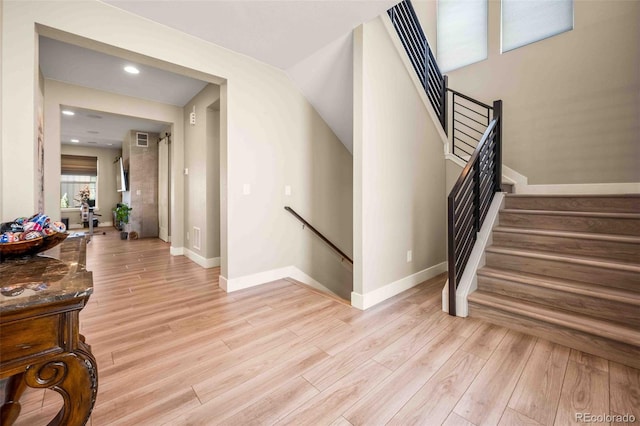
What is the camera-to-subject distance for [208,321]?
2.29 meters

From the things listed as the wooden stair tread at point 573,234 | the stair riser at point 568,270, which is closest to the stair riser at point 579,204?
the wooden stair tread at point 573,234

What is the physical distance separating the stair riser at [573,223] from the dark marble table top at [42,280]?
340cm

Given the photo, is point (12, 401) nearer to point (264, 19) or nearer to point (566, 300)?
point (264, 19)

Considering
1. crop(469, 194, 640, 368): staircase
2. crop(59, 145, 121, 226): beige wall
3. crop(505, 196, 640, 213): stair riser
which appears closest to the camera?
crop(469, 194, 640, 368): staircase

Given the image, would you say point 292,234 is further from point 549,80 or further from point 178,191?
point 549,80

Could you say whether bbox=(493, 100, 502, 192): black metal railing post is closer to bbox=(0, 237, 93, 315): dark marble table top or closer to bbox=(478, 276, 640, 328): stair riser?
bbox=(478, 276, 640, 328): stair riser

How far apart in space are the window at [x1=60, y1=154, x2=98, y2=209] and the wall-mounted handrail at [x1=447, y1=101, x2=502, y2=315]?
11138 millimetres

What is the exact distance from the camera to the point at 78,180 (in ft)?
31.4

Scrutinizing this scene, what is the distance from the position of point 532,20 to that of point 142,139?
25.2 feet

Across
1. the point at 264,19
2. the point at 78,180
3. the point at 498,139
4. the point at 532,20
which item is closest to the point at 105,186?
the point at 78,180

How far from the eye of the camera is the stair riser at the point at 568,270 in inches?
77.8

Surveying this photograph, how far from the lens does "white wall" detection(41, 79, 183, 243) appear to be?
357cm

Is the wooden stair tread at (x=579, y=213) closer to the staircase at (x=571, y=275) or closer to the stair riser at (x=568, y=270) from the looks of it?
the staircase at (x=571, y=275)

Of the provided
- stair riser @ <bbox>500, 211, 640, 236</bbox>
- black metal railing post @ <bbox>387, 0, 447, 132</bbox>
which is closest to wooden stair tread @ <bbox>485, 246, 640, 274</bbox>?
stair riser @ <bbox>500, 211, 640, 236</bbox>
